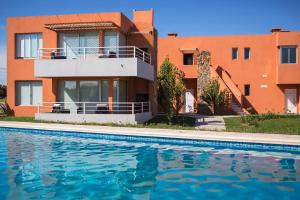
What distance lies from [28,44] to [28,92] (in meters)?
3.69

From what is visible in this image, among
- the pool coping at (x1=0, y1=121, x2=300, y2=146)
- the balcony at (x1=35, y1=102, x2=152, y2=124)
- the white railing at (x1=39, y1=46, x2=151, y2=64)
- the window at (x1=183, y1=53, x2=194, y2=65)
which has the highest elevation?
the window at (x1=183, y1=53, x2=194, y2=65)

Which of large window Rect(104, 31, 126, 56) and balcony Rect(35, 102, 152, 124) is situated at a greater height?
large window Rect(104, 31, 126, 56)

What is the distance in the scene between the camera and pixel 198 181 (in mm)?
9148

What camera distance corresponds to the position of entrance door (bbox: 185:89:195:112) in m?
33.4

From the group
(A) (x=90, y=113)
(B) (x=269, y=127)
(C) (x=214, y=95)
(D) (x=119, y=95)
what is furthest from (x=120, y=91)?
(B) (x=269, y=127)

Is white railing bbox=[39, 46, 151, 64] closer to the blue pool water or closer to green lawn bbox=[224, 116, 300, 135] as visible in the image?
green lawn bbox=[224, 116, 300, 135]

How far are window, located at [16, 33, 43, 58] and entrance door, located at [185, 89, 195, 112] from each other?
1499cm

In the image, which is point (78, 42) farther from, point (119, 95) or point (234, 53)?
point (234, 53)

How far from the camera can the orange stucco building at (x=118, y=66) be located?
21.8 meters

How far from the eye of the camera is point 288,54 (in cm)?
3084

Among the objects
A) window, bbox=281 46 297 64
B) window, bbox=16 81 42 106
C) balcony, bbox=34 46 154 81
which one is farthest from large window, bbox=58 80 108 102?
window, bbox=281 46 297 64

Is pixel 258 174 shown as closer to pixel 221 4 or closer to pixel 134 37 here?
pixel 221 4

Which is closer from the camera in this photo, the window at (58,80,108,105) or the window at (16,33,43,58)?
the window at (58,80,108,105)

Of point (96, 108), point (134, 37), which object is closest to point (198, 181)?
point (96, 108)
